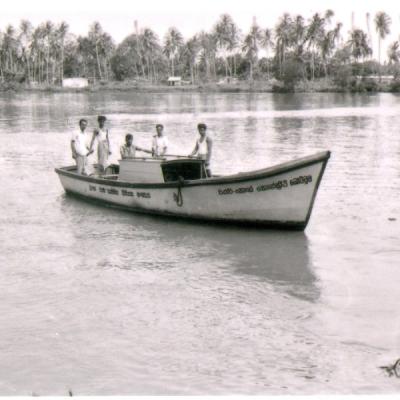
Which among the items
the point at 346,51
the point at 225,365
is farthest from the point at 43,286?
the point at 346,51

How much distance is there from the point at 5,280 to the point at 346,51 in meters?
108

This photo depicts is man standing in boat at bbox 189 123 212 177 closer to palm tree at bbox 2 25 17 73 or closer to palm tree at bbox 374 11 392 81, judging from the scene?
palm tree at bbox 374 11 392 81

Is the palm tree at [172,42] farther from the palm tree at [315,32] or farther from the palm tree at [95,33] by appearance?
the palm tree at [315,32]

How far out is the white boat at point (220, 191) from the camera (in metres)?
12.3

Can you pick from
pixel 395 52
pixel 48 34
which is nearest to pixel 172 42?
pixel 48 34

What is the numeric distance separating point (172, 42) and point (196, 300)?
12892 centimetres

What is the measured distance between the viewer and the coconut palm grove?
108312 mm

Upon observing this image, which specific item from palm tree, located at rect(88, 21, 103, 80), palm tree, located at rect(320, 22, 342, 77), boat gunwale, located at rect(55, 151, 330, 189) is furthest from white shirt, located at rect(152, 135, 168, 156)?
palm tree, located at rect(88, 21, 103, 80)

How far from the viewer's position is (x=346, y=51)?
112438 millimetres

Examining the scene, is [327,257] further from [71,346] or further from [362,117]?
[362,117]

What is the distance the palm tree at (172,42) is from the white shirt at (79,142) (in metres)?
120

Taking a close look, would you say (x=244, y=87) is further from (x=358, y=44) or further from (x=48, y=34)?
(x=48, y=34)

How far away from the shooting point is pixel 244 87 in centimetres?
11112

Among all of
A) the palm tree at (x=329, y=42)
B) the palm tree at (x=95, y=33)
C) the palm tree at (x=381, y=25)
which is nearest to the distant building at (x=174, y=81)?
the palm tree at (x=95, y=33)
